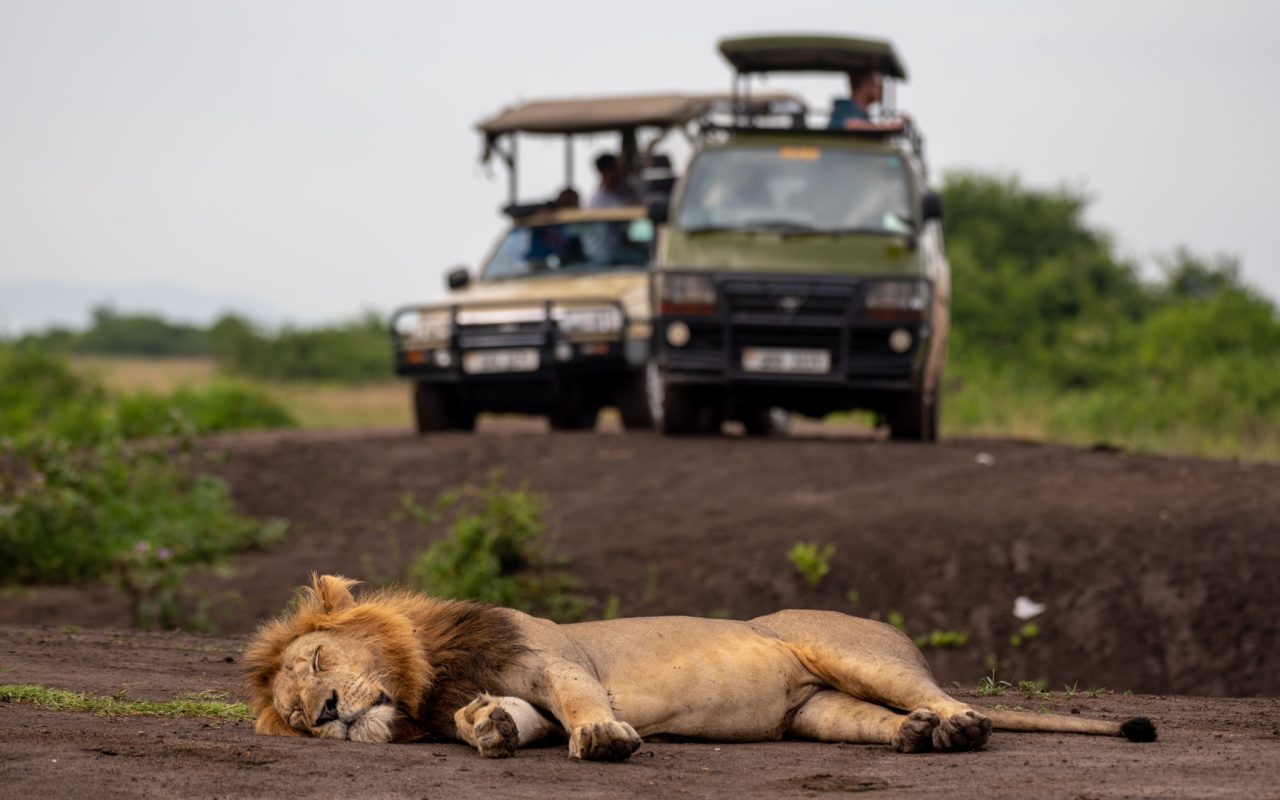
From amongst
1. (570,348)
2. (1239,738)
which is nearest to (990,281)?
(570,348)

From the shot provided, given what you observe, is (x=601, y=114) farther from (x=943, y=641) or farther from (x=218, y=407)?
(x=943, y=641)

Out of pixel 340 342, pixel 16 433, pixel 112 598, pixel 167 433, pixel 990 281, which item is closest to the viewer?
pixel 112 598

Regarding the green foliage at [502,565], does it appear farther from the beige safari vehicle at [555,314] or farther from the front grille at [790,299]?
the beige safari vehicle at [555,314]

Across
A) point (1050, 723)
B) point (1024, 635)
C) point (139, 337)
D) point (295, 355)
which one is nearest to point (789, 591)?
point (1024, 635)

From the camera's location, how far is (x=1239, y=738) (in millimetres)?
5141

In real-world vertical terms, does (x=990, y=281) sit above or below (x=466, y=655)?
below

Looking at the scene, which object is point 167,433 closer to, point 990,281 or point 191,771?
point 191,771

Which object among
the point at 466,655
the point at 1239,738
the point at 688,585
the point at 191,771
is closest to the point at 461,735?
the point at 466,655

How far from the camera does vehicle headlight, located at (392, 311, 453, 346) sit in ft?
49.5

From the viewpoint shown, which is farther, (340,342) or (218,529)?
(340,342)

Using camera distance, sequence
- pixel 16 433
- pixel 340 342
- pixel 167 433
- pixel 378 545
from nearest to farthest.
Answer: pixel 378 545 < pixel 167 433 < pixel 16 433 < pixel 340 342

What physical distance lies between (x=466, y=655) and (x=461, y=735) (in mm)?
206

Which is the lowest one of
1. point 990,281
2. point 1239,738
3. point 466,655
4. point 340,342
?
point 340,342

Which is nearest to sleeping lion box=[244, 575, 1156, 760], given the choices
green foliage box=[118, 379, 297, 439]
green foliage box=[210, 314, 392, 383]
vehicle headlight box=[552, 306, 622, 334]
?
vehicle headlight box=[552, 306, 622, 334]
